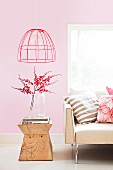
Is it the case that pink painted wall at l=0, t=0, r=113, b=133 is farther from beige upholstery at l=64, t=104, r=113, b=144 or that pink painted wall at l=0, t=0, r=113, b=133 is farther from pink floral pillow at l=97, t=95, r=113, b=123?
beige upholstery at l=64, t=104, r=113, b=144

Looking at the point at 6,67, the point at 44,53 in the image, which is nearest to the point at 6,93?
the point at 6,67

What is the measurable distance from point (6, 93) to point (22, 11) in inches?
43.4

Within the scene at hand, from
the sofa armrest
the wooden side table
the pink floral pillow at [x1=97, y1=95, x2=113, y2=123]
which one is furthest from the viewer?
the pink floral pillow at [x1=97, y1=95, x2=113, y2=123]

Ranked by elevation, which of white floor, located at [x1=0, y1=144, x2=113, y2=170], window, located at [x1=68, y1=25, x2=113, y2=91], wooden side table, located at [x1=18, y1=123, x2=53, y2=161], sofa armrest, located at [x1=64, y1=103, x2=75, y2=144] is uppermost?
window, located at [x1=68, y1=25, x2=113, y2=91]

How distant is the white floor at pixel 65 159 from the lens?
16.0ft

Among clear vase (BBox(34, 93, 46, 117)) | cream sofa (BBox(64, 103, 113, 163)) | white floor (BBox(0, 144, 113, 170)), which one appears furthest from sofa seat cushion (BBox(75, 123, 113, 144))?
clear vase (BBox(34, 93, 46, 117))

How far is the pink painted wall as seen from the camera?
600cm

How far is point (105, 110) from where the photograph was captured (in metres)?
5.32

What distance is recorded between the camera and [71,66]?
20.7 ft

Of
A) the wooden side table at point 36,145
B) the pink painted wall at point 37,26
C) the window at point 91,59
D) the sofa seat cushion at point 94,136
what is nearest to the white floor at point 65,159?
the wooden side table at point 36,145

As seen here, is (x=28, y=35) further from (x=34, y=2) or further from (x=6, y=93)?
(x=6, y=93)

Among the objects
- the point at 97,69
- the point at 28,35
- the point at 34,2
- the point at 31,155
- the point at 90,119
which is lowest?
the point at 31,155

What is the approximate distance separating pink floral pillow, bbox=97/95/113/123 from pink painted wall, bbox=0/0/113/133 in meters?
0.84

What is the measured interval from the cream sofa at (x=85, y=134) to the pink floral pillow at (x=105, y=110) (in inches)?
10.1
